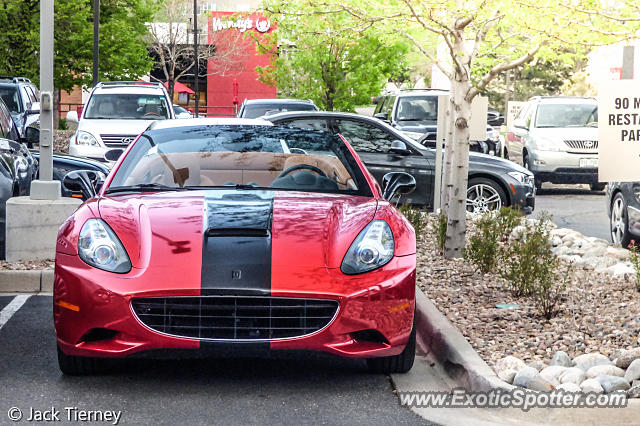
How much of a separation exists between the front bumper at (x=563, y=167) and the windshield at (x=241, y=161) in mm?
13869

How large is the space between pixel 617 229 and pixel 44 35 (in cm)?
681

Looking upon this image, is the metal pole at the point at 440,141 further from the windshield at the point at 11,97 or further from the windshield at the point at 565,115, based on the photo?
the windshield at the point at 11,97

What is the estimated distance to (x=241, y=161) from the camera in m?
6.98

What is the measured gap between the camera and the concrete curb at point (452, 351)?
568 centimetres

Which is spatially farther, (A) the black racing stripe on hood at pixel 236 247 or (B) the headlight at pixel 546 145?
(B) the headlight at pixel 546 145

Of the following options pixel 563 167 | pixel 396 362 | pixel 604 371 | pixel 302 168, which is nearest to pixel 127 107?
pixel 563 167

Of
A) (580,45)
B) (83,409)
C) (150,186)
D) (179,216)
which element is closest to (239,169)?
(150,186)

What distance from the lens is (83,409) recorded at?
5.30 metres

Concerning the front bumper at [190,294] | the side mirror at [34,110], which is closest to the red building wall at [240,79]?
the side mirror at [34,110]

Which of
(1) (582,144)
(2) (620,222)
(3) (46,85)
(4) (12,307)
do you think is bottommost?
(4) (12,307)

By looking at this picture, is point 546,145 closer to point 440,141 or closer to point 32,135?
point 440,141

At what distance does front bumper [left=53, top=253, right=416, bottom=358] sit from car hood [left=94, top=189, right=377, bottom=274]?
0.13 metres

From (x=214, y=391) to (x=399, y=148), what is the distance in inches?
357

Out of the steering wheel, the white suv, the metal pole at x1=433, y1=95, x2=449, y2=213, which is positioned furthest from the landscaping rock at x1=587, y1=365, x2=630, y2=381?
the white suv
